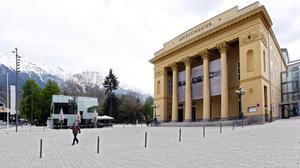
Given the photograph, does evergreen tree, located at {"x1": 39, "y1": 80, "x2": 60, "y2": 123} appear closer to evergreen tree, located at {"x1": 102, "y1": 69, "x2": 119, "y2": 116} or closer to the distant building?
the distant building

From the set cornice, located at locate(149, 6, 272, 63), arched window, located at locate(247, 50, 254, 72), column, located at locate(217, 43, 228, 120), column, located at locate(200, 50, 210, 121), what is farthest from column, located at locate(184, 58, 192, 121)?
arched window, located at locate(247, 50, 254, 72)

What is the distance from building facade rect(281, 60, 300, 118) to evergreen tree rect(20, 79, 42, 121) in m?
63.5

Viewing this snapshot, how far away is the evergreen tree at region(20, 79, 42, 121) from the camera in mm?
88000

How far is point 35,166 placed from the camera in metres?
12.0

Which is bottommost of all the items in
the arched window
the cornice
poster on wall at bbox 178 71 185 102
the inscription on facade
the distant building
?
the distant building

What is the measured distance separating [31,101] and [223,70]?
196 ft

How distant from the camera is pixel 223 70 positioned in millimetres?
50406

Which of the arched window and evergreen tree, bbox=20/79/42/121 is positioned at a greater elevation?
the arched window

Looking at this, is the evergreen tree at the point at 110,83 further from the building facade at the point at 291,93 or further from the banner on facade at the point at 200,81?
the building facade at the point at 291,93

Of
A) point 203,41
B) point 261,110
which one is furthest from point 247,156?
point 203,41

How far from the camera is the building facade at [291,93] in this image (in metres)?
57.6

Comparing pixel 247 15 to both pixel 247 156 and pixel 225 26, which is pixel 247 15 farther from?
pixel 247 156

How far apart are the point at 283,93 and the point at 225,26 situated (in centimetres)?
2099

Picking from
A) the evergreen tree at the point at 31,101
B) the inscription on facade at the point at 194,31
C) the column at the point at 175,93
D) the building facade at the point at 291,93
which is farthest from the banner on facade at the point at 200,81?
the evergreen tree at the point at 31,101
